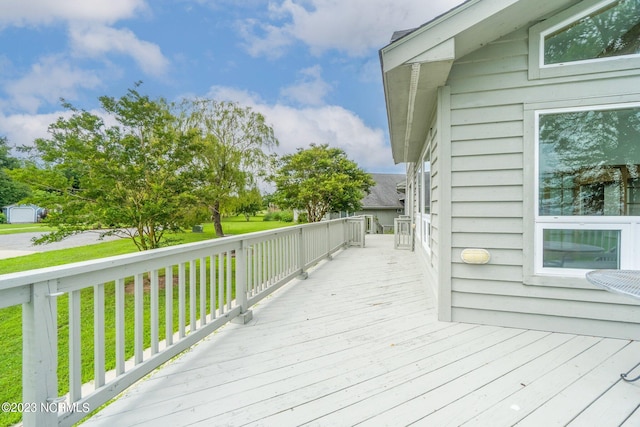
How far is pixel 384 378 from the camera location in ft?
6.71

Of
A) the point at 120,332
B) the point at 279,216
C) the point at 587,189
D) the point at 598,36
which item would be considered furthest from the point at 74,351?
the point at 279,216

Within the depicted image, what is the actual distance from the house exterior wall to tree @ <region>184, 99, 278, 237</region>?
914 cm

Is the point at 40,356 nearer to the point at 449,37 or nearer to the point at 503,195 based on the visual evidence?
the point at 449,37

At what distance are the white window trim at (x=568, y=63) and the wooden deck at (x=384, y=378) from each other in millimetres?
2355

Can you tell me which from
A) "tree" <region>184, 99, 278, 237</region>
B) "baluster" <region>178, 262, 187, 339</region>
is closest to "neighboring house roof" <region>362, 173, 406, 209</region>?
"tree" <region>184, 99, 278, 237</region>

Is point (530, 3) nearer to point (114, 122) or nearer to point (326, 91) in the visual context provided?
point (114, 122)

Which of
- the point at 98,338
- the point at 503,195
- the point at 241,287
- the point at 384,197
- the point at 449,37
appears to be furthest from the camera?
the point at 384,197

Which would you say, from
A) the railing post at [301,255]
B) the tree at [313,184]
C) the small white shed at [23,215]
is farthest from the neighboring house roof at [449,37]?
the small white shed at [23,215]

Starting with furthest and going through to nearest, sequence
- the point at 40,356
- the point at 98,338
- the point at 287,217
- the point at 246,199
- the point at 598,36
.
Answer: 1. the point at 287,217
2. the point at 246,199
3. the point at 598,36
4. the point at 98,338
5. the point at 40,356

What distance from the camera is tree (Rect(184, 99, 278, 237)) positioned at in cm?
1116

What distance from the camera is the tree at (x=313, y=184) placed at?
11.3 meters

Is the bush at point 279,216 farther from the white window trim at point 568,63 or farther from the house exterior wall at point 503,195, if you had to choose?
the white window trim at point 568,63

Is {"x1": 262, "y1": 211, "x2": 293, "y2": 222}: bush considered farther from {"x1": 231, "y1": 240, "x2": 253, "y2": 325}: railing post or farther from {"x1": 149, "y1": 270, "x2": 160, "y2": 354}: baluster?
{"x1": 149, "y1": 270, "x2": 160, "y2": 354}: baluster

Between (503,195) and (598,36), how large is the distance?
1597mm
